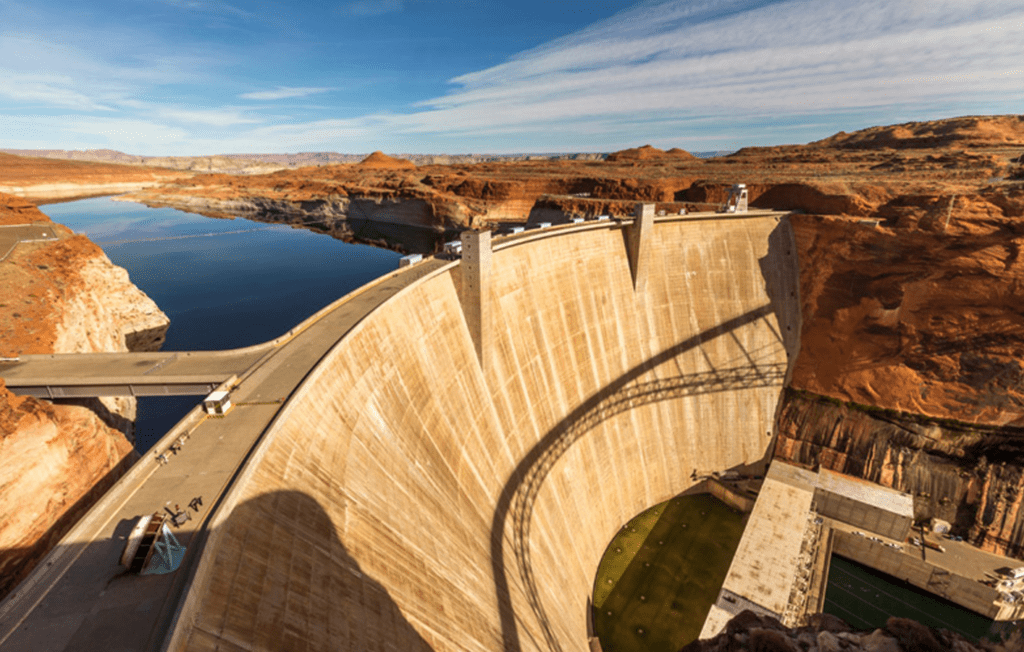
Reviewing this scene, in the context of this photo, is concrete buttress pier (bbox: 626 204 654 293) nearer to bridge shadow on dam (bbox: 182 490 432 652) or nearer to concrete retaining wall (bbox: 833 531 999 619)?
concrete retaining wall (bbox: 833 531 999 619)

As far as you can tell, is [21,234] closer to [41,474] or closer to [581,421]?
[41,474]

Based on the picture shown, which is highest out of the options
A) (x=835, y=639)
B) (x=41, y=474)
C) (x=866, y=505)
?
(x=835, y=639)

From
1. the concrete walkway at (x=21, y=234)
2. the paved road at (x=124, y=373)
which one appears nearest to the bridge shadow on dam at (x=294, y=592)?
the paved road at (x=124, y=373)

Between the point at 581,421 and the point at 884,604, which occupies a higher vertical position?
the point at 581,421

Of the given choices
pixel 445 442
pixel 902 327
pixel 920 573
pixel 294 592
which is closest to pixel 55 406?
pixel 294 592

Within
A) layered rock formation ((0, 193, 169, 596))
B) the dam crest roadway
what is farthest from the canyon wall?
layered rock formation ((0, 193, 169, 596))

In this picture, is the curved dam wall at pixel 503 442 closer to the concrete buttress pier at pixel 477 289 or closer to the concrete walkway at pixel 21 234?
the concrete buttress pier at pixel 477 289

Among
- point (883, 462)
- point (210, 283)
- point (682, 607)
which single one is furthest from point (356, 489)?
point (210, 283)
